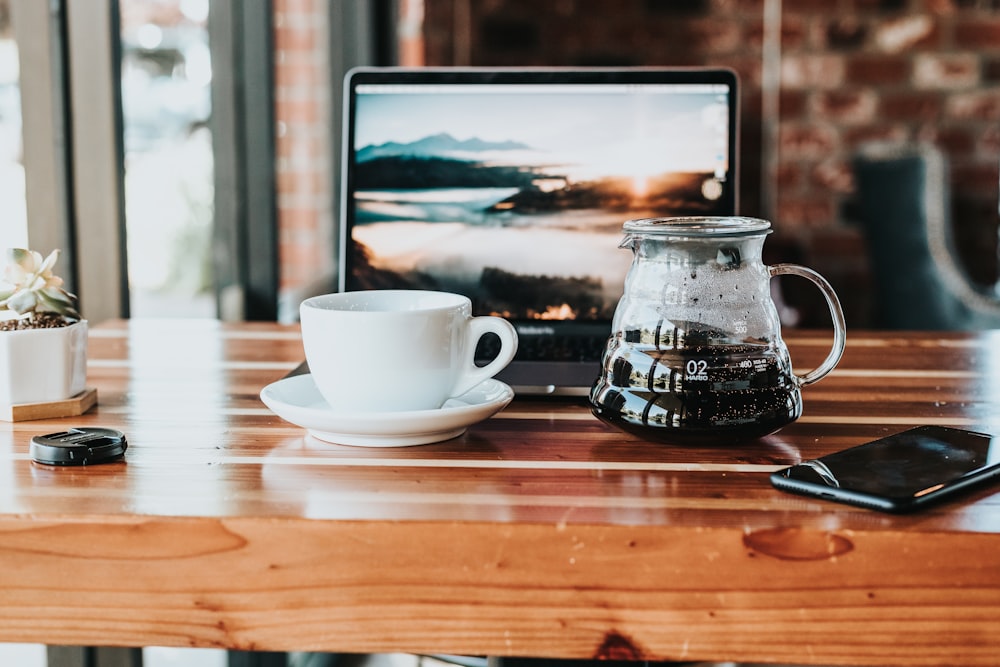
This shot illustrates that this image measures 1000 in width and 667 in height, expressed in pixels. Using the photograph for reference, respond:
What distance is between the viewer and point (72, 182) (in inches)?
48.0

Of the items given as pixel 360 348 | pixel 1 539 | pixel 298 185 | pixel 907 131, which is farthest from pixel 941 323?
pixel 1 539

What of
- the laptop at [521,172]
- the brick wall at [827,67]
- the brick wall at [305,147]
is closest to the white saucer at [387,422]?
the laptop at [521,172]

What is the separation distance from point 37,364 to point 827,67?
302 cm

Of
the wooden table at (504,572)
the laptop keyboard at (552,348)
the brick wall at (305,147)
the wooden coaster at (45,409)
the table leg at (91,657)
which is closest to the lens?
the wooden table at (504,572)

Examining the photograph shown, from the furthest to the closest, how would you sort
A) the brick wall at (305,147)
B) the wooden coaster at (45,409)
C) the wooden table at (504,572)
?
the brick wall at (305,147)
the wooden coaster at (45,409)
the wooden table at (504,572)

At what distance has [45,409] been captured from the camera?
2.51 feet

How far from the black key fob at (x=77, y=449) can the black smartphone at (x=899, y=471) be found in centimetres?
40

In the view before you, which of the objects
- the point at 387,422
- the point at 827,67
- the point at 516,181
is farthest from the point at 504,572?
the point at 827,67

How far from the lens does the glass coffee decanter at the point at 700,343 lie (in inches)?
26.7

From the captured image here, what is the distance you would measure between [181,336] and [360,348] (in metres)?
0.48

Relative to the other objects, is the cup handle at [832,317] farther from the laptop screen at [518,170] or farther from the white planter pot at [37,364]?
the white planter pot at [37,364]

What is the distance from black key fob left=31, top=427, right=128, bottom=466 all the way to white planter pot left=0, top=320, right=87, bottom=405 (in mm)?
99

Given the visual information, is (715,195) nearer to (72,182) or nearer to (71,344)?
(71,344)

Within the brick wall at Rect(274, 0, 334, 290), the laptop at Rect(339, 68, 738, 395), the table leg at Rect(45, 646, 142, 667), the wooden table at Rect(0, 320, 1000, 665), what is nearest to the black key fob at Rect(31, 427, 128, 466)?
the wooden table at Rect(0, 320, 1000, 665)
